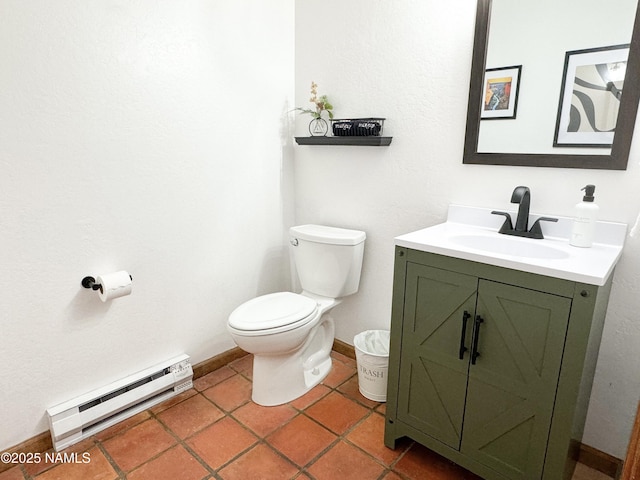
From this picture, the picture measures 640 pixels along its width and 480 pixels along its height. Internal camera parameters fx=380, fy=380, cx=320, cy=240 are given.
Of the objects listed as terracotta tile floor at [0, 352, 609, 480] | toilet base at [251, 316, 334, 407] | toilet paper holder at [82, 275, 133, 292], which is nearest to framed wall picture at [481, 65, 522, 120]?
toilet base at [251, 316, 334, 407]

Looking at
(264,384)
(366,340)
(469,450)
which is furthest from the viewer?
(366,340)

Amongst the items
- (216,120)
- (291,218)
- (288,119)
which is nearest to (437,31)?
(288,119)

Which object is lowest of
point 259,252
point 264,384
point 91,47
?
point 264,384

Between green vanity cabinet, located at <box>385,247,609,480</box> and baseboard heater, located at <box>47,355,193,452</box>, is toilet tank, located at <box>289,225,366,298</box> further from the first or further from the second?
baseboard heater, located at <box>47,355,193,452</box>

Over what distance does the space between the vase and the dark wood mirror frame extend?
0.81 meters

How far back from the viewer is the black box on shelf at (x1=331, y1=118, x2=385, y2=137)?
1852 millimetres

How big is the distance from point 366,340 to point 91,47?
1814 mm

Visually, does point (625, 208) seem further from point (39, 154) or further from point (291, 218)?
point (39, 154)

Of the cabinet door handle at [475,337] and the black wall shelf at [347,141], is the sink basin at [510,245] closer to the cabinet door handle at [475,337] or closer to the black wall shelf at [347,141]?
the cabinet door handle at [475,337]

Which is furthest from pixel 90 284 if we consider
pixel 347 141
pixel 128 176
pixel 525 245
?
pixel 525 245

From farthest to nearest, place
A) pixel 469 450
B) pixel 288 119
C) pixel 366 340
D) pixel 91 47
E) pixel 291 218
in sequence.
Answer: pixel 291 218
pixel 288 119
pixel 366 340
pixel 91 47
pixel 469 450

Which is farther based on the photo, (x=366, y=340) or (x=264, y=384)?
(x=366, y=340)

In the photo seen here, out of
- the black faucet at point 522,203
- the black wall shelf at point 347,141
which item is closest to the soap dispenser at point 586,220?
the black faucet at point 522,203

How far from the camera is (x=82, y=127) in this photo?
1.50 metres
